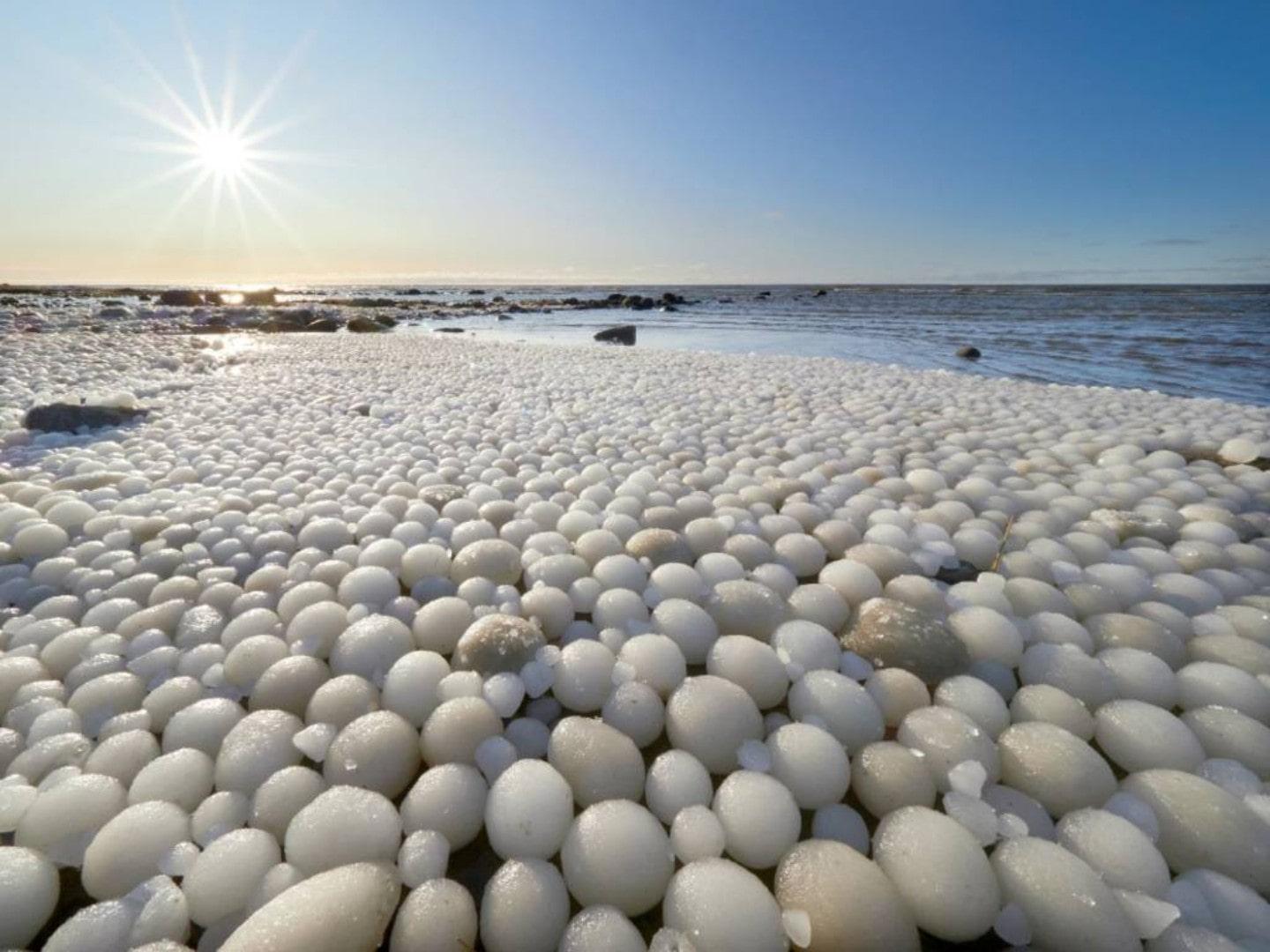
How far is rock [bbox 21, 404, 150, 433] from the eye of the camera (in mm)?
3543

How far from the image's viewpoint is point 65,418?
3.58m

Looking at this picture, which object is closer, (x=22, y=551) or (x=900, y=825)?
(x=900, y=825)

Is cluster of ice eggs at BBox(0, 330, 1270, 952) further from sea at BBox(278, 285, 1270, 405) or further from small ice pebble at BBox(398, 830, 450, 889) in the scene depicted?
sea at BBox(278, 285, 1270, 405)

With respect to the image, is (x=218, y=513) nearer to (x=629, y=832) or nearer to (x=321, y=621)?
(x=321, y=621)

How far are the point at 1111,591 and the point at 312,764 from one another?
2.20m

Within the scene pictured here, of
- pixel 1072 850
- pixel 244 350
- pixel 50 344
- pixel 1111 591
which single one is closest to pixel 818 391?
pixel 1111 591

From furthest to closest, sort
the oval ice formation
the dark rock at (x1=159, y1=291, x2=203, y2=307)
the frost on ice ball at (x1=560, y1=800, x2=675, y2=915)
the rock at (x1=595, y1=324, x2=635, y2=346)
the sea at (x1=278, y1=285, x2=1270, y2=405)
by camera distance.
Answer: the dark rock at (x1=159, y1=291, x2=203, y2=307)
the rock at (x1=595, y1=324, x2=635, y2=346)
the sea at (x1=278, y1=285, x2=1270, y2=405)
the frost on ice ball at (x1=560, y1=800, x2=675, y2=915)
the oval ice formation

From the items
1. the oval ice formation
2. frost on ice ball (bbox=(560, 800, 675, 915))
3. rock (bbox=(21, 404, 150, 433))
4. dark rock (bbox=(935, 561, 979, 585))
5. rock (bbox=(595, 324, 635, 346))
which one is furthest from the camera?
rock (bbox=(595, 324, 635, 346))

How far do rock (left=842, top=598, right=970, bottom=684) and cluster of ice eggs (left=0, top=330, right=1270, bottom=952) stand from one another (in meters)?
0.01

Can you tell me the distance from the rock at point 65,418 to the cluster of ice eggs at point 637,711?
48.5 inches

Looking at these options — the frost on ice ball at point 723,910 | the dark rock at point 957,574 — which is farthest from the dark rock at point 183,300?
the frost on ice ball at point 723,910

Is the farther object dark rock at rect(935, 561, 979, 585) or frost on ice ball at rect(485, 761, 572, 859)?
dark rock at rect(935, 561, 979, 585)

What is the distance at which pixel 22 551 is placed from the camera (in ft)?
6.56

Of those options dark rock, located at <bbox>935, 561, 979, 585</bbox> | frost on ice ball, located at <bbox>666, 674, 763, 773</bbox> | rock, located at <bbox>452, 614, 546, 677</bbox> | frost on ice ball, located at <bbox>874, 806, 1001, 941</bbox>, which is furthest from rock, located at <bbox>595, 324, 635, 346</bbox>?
frost on ice ball, located at <bbox>874, 806, 1001, 941</bbox>
